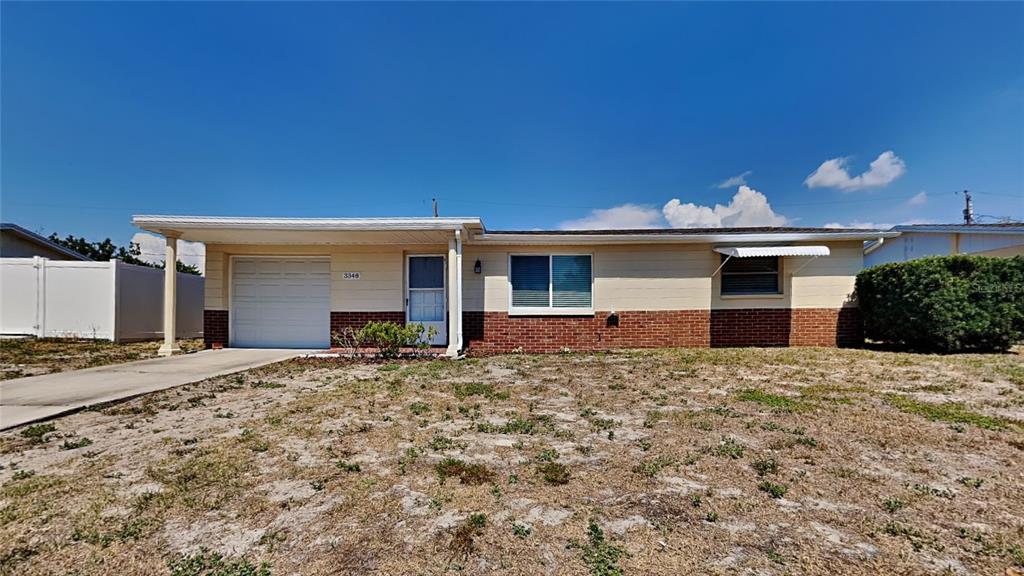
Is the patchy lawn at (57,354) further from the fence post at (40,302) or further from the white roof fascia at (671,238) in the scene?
the white roof fascia at (671,238)

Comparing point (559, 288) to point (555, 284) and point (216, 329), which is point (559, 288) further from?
point (216, 329)

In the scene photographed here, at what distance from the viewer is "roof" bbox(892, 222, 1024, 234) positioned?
1131cm

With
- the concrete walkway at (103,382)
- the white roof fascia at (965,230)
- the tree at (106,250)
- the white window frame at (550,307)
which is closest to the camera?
the concrete walkway at (103,382)

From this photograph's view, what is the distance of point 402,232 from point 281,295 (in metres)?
3.88

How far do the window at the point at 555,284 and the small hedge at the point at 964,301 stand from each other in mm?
6257

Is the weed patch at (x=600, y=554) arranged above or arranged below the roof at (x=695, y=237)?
below

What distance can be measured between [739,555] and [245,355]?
9349 mm

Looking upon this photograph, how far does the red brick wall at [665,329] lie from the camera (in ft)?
30.4

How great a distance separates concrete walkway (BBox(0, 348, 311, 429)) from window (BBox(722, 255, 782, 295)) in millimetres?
9825

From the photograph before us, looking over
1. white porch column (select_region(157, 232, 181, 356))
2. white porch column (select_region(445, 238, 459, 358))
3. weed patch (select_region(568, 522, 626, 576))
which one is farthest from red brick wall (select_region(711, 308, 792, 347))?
white porch column (select_region(157, 232, 181, 356))

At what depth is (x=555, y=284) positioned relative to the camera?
9.39 metres

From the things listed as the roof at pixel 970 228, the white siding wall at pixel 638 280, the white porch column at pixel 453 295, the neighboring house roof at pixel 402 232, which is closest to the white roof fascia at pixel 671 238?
the neighboring house roof at pixel 402 232

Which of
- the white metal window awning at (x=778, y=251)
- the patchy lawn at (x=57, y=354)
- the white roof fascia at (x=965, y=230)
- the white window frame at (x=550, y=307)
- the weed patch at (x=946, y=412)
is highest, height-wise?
the white roof fascia at (x=965, y=230)

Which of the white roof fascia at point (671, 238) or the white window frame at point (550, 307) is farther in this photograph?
the white window frame at point (550, 307)
